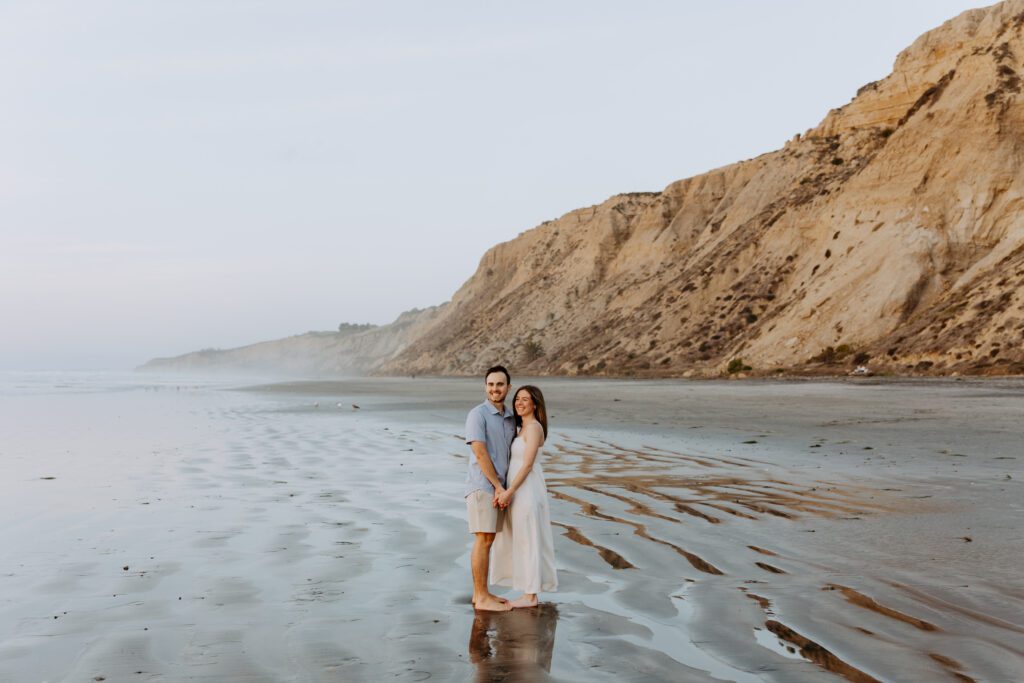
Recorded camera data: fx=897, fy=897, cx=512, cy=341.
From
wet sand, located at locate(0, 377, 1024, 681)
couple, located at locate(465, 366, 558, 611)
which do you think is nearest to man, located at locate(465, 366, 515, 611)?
couple, located at locate(465, 366, 558, 611)

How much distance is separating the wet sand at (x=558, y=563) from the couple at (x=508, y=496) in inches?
10.0

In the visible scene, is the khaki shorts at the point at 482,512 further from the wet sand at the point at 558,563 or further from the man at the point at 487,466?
the wet sand at the point at 558,563

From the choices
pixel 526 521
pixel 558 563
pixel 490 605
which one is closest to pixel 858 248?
pixel 558 563

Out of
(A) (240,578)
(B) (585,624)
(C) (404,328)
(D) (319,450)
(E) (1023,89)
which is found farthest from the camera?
(C) (404,328)

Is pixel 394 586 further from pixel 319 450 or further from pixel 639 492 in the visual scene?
pixel 319 450

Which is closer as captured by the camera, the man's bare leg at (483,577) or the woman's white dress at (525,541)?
the man's bare leg at (483,577)

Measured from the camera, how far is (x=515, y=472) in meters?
5.65

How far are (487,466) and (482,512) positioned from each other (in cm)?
30

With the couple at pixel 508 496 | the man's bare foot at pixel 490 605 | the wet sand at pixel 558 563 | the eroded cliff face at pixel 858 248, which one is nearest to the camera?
the wet sand at pixel 558 563

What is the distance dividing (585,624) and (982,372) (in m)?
33.4

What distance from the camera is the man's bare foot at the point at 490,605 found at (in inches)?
209

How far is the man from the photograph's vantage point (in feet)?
18.3

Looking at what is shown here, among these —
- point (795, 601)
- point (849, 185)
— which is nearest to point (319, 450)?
point (795, 601)

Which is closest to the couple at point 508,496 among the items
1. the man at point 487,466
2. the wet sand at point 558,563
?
the man at point 487,466
